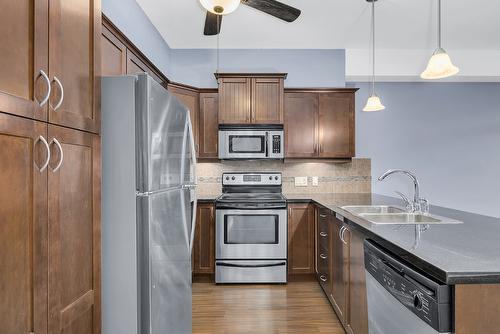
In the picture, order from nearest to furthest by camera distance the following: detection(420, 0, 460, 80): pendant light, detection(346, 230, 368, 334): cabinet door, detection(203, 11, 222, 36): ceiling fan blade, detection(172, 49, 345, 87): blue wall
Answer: detection(346, 230, 368, 334): cabinet door
detection(420, 0, 460, 80): pendant light
detection(203, 11, 222, 36): ceiling fan blade
detection(172, 49, 345, 87): blue wall

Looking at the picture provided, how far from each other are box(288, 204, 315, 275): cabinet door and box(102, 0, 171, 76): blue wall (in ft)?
7.29

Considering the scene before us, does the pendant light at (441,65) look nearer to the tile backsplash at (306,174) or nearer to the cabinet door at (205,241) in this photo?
the tile backsplash at (306,174)

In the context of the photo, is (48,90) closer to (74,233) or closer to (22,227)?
(22,227)

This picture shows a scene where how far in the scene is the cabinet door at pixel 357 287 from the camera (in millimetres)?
1719

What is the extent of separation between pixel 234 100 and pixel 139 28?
3.95ft

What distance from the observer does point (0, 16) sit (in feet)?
2.48

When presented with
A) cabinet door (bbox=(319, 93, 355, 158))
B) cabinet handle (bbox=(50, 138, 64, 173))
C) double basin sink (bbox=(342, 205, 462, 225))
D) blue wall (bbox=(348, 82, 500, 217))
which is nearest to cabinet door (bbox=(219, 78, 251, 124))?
cabinet door (bbox=(319, 93, 355, 158))

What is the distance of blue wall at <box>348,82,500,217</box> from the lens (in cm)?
418

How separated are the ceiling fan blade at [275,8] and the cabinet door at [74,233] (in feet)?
5.43

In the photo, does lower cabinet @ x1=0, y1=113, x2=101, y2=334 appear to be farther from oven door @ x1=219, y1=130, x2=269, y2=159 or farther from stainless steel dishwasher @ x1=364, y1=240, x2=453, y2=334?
oven door @ x1=219, y1=130, x2=269, y2=159

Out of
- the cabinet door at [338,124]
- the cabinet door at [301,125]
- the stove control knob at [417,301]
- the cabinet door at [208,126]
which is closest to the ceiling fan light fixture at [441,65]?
the cabinet door at [338,124]

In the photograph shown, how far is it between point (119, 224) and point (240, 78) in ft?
8.12

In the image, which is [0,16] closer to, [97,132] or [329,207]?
[97,132]

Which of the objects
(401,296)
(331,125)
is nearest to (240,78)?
(331,125)
